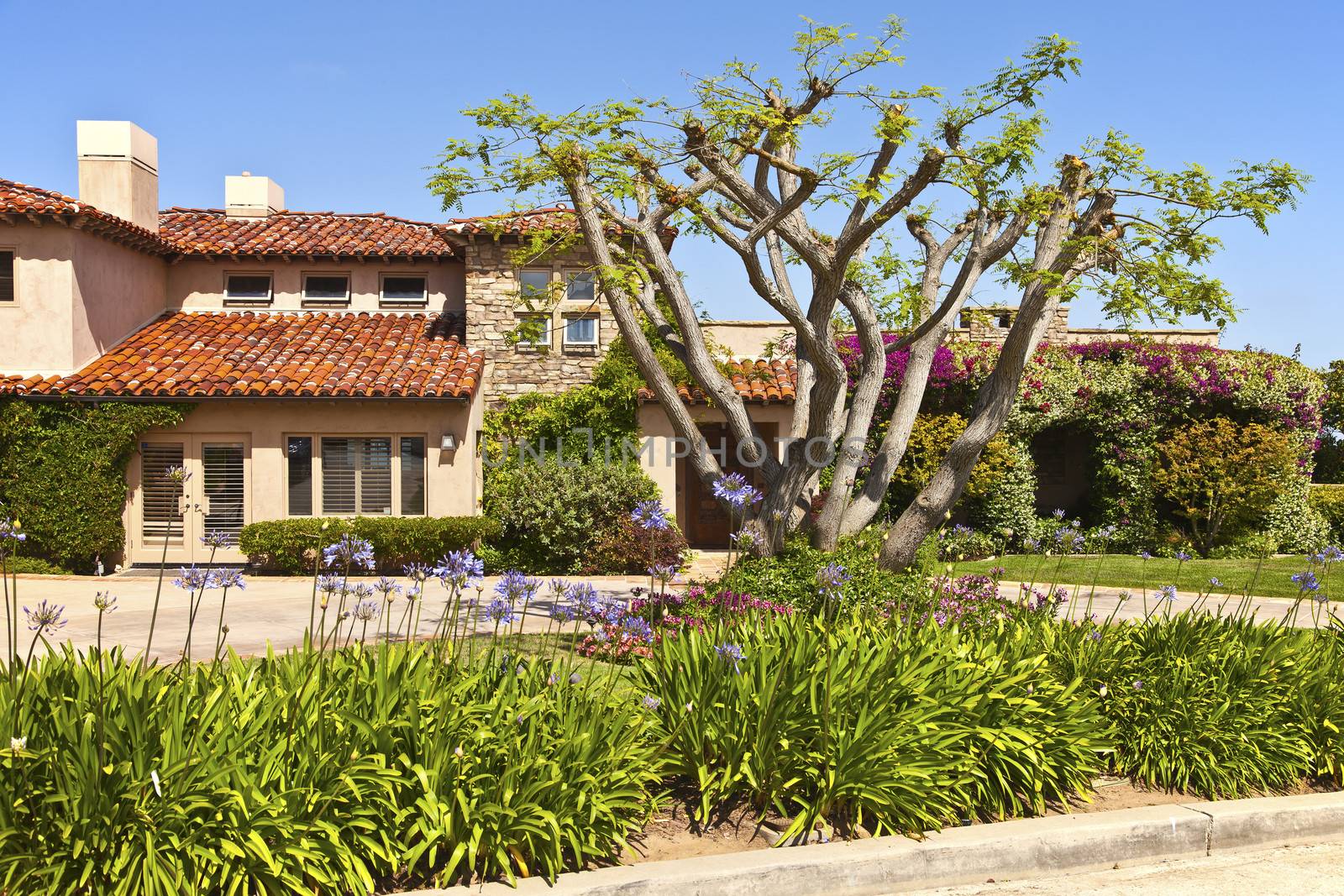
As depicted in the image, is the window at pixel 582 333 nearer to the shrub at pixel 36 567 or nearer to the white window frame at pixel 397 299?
the white window frame at pixel 397 299

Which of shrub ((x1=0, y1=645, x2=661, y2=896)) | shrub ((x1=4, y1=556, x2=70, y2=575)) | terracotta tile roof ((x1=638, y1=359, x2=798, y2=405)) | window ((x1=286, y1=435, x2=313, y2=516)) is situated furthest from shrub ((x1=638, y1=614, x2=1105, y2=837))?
shrub ((x1=4, y1=556, x2=70, y2=575))

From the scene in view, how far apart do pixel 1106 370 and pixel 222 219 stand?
18.4 metres

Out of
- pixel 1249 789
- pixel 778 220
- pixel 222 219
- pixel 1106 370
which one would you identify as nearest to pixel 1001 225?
pixel 778 220

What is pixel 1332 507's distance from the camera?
76.0 feet

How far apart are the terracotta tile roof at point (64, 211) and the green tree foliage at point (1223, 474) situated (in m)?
19.3

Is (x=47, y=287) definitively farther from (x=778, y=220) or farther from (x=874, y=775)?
(x=874, y=775)

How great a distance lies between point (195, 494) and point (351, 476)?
8.59 ft

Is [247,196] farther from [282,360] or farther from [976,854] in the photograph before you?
[976,854]

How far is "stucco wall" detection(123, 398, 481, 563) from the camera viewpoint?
18859 mm

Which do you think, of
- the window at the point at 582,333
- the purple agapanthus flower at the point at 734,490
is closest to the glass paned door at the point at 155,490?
the window at the point at 582,333

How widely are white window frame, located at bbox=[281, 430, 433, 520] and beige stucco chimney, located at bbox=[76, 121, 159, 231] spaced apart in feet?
17.9

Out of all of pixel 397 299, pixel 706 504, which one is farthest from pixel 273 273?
pixel 706 504

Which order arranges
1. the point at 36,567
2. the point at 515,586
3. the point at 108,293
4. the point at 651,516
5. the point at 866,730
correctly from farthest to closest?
the point at 108,293 < the point at 36,567 < the point at 651,516 < the point at 515,586 < the point at 866,730

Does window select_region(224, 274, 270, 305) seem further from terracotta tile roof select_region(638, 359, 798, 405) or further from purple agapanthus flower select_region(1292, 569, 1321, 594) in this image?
purple agapanthus flower select_region(1292, 569, 1321, 594)
